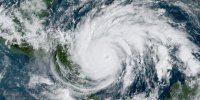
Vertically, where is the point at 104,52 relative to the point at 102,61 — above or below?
above

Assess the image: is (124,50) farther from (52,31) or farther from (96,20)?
(52,31)

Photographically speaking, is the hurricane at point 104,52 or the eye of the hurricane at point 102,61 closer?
the hurricane at point 104,52

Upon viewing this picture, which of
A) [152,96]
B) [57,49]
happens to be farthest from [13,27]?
[152,96]

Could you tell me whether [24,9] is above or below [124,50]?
above

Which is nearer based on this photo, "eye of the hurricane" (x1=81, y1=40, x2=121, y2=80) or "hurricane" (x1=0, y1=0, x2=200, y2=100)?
"hurricane" (x1=0, y1=0, x2=200, y2=100)
